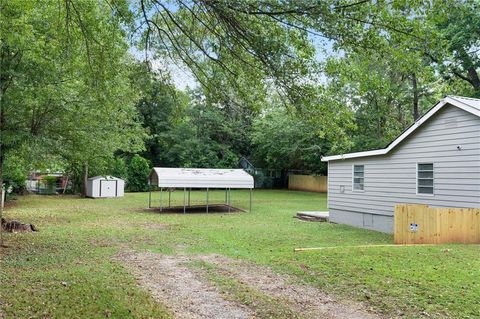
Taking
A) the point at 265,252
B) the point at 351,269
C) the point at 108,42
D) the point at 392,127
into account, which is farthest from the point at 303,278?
the point at 392,127

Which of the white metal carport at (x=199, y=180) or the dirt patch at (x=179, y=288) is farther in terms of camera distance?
the white metal carport at (x=199, y=180)

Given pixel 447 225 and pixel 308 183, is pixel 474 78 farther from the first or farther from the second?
pixel 308 183

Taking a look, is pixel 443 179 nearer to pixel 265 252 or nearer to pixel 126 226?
pixel 265 252

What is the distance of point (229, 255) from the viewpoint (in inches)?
352

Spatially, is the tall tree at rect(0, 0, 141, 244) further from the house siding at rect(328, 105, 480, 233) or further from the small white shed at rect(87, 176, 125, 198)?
the small white shed at rect(87, 176, 125, 198)

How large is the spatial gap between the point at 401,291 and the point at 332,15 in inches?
150

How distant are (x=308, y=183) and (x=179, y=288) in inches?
1225

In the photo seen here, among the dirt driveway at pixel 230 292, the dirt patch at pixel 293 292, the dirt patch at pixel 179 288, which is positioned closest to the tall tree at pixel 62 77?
the dirt patch at pixel 179 288

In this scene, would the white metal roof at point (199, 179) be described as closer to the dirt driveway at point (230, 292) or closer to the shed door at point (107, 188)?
the shed door at point (107, 188)

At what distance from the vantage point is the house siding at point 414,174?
34.7ft

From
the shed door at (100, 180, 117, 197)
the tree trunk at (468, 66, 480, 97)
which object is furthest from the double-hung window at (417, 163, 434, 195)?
the shed door at (100, 180, 117, 197)

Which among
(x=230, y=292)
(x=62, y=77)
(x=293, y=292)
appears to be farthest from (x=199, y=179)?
(x=293, y=292)

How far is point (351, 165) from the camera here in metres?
15.1

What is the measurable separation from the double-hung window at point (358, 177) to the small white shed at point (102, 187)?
1705 centimetres
